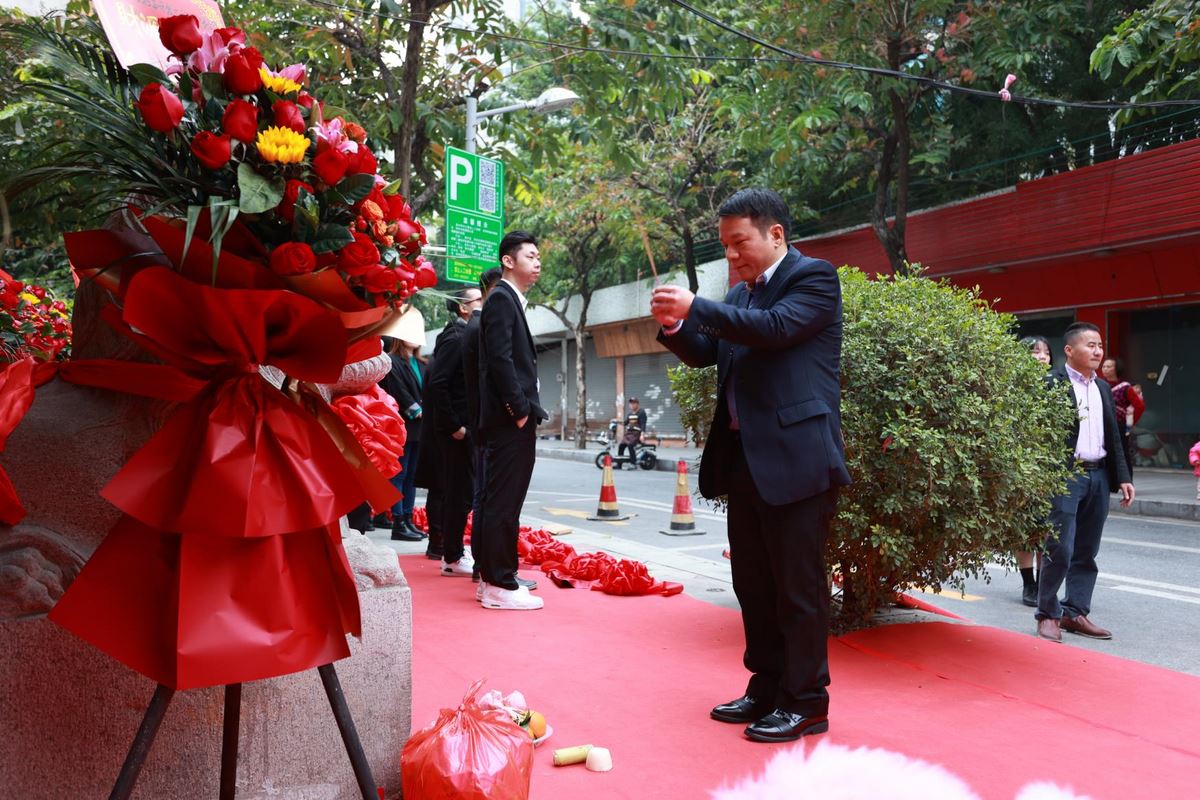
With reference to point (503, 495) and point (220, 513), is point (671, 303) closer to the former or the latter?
point (220, 513)

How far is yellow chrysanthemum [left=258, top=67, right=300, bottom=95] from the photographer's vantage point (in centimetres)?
187

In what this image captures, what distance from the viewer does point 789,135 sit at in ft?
42.9

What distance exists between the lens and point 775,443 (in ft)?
10.3

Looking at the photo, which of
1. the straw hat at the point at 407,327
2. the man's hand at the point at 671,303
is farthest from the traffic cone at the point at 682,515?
the straw hat at the point at 407,327

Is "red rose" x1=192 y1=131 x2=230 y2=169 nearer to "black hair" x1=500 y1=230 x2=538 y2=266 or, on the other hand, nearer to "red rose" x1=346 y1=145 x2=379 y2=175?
"red rose" x1=346 y1=145 x2=379 y2=175

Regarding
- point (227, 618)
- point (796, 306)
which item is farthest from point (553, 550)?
point (227, 618)

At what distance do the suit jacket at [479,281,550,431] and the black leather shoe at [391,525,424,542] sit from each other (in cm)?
312

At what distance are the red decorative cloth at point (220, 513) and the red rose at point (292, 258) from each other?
6 cm

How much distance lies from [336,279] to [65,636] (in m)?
1.01

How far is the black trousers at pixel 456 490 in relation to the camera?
6.11m

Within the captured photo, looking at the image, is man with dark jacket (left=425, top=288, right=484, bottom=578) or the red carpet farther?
man with dark jacket (left=425, top=288, right=484, bottom=578)

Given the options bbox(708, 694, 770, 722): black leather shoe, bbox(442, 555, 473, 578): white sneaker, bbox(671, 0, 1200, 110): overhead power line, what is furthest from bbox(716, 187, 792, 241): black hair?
bbox(671, 0, 1200, 110): overhead power line

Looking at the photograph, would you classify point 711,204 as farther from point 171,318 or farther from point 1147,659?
point 171,318

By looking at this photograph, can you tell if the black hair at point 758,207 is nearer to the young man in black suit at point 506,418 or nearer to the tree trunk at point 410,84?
the young man in black suit at point 506,418
